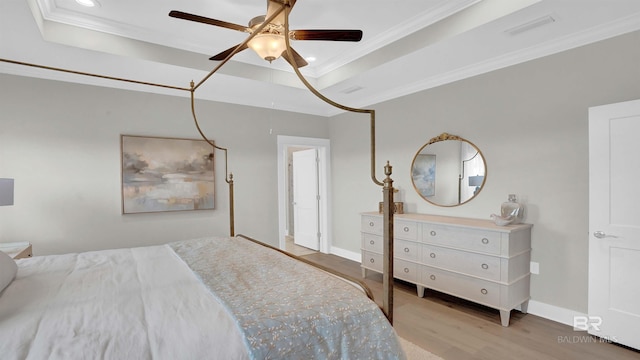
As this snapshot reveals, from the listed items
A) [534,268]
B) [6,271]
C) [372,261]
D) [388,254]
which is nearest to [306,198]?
[372,261]

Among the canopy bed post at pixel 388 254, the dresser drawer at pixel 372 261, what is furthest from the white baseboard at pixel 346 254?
the canopy bed post at pixel 388 254

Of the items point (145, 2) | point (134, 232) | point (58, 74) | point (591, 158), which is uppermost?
point (145, 2)

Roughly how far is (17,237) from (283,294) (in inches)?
133

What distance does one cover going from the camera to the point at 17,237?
3.24 meters

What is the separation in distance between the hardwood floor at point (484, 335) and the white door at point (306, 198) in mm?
2544

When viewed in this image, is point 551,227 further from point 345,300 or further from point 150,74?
point 150,74

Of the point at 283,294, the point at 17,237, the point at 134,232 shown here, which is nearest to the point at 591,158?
the point at 283,294

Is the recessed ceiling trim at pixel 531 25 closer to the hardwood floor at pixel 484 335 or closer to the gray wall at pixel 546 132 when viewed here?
the gray wall at pixel 546 132

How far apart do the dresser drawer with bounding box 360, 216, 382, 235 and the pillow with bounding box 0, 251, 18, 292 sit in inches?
132

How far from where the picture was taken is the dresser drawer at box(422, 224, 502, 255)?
2945 millimetres

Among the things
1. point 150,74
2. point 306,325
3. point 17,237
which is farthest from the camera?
point 150,74

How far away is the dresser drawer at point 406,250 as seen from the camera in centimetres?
363

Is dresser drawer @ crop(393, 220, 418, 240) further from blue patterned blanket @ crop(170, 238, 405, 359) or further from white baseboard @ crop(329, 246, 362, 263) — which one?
blue patterned blanket @ crop(170, 238, 405, 359)

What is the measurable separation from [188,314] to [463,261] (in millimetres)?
2727
